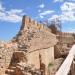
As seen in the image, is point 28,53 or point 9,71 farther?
point 28,53

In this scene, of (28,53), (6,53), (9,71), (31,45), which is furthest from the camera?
(31,45)

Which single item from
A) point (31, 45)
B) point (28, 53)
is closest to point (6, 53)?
point (28, 53)

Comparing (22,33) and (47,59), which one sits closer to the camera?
(22,33)

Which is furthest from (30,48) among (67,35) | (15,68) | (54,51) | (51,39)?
(67,35)

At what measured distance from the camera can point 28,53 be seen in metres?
16.3

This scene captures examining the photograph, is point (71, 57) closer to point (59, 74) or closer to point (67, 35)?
point (59, 74)

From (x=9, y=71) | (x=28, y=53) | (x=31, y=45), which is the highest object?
(x=31, y=45)

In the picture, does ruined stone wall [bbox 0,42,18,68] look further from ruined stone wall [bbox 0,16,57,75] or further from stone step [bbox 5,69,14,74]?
stone step [bbox 5,69,14,74]

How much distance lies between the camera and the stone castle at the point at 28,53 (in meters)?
14.4

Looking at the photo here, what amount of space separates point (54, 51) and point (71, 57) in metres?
6.90

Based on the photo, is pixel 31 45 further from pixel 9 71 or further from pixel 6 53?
pixel 9 71

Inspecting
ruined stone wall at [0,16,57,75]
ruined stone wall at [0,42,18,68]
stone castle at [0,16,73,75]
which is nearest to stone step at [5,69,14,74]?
stone castle at [0,16,73,75]

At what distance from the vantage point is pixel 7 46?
16672 millimetres

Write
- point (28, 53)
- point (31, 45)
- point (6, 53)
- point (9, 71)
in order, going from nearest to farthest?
1. point (9, 71)
2. point (6, 53)
3. point (28, 53)
4. point (31, 45)
